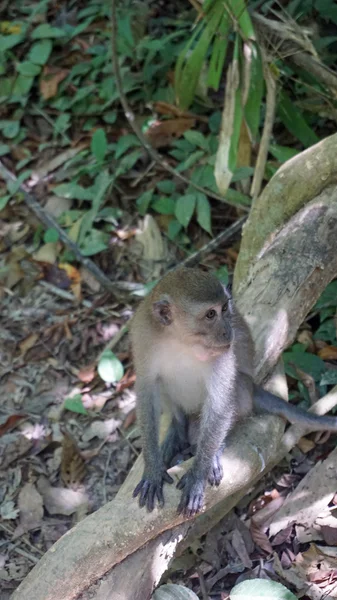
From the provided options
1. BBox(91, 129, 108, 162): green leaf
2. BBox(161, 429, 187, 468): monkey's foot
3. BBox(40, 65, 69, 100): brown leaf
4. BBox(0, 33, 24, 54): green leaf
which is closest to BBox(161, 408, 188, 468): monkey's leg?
BBox(161, 429, 187, 468): monkey's foot

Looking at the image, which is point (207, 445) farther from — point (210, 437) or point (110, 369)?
point (110, 369)

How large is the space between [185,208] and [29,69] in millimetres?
2557

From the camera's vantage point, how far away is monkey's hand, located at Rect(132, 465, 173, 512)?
303 cm

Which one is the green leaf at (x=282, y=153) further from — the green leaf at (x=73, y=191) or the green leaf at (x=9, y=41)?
the green leaf at (x=9, y=41)

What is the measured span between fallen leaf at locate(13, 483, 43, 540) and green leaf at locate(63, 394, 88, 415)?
610 millimetres

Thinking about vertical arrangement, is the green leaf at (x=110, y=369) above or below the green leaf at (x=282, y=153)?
below

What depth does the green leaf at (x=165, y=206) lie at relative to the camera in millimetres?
5848

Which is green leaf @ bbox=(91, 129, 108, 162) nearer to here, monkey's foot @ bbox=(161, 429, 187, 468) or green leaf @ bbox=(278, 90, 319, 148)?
green leaf @ bbox=(278, 90, 319, 148)

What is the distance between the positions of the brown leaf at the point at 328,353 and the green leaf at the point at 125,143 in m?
2.62

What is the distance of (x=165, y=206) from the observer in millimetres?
5867

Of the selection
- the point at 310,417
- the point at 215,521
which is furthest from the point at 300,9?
the point at 215,521

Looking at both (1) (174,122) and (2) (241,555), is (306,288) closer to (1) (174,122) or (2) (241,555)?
(2) (241,555)

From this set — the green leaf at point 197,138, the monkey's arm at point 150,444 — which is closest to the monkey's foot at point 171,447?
the monkey's arm at point 150,444

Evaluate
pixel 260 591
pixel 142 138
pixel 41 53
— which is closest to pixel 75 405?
pixel 260 591
